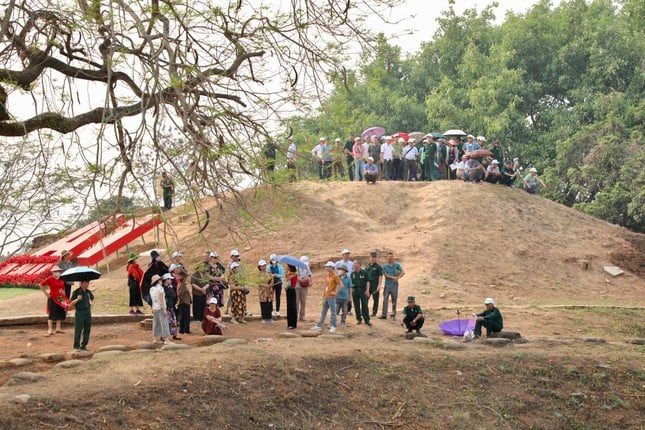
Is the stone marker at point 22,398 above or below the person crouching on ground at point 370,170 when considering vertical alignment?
below

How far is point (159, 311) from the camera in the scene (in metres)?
16.7

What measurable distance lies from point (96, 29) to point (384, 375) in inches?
272

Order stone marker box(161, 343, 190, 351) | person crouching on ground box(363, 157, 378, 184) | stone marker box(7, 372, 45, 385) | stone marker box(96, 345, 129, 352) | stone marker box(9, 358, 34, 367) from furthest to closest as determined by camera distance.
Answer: person crouching on ground box(363, 157, 378, 184) < stone marker box(161, 343, 190, 351) < stone marker box(96, 345, 129, 352) < stone marker box(9, 358, 34, 367) < stone marker box(7, 372, 45, 385)

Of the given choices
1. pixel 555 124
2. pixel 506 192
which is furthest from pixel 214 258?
pixel 555 124

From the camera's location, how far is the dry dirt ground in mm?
14203

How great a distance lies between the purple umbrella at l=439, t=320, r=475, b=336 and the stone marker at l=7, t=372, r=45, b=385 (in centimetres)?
834

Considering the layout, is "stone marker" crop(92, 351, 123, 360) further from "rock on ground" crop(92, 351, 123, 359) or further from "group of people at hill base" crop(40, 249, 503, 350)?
"group of people at hill base" crop(40, 249, 503, 350)

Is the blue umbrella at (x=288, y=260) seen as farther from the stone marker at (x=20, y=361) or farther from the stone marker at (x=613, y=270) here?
the stone marker at (x=613, y=270)

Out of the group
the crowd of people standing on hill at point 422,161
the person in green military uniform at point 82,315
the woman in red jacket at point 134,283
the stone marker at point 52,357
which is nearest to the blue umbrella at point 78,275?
the person in green military uniform at point 82,315

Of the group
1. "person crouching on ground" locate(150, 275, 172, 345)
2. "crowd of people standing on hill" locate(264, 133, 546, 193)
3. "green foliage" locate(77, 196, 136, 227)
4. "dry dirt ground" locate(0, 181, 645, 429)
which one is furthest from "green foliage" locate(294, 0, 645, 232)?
"green foliage" locate(77, 196, 136, 227)

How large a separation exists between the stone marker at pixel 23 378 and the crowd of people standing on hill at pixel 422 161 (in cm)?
1684

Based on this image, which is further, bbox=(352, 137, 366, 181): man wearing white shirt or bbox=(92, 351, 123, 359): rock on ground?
bbox=(352, 137, 366, 181): man wearing white shirt

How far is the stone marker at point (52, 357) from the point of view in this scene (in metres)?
15.5

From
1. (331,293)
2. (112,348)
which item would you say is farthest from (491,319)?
(112,348)
